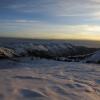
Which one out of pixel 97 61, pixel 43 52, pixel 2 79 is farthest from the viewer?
pixel 43 52

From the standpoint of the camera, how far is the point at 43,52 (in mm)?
11180

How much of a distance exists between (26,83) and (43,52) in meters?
7.73

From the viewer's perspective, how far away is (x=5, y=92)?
2855 millimetres

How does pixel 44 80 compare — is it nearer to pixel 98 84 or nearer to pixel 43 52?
pixel 98 84

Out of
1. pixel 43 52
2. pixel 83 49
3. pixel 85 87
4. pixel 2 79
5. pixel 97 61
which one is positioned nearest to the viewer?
pixel 85 87

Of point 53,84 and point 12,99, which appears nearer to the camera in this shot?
point 12,99

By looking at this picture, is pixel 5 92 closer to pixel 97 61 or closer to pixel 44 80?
pixel 44 80

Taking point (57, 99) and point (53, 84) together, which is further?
point (53, 84)

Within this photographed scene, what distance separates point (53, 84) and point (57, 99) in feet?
2.49

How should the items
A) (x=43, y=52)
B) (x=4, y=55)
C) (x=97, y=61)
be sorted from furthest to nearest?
(x=43, y=52) → (x=4, y=55) → (x=97, y=61)

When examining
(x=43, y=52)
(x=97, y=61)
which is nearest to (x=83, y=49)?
(x=43, y=52)

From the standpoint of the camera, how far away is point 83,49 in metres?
14.7

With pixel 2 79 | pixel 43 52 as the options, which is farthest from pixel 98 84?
pixel 43 52

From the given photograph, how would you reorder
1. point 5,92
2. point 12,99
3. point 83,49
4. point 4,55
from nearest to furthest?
point 12,99
point 5,92
point 4,55
point 83,49
